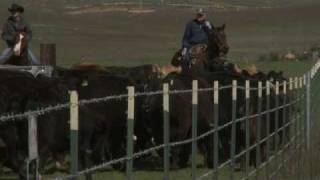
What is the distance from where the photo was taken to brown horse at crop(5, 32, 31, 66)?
62.8ft

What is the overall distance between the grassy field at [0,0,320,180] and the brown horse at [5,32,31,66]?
25215 millimetres

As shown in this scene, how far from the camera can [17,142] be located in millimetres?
7137

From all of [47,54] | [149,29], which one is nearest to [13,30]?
[47,54]

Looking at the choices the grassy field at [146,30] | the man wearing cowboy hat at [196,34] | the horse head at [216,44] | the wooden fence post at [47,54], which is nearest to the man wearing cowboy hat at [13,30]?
the wooden fence post at [47,54]

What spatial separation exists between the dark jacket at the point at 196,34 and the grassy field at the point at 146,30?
21809mm

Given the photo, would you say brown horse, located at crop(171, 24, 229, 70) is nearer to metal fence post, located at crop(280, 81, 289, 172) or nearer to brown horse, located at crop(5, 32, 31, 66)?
brown horse, located at crop(5, 32, 31, 66)

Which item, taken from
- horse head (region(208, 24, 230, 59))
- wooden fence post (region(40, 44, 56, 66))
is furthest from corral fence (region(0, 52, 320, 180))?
wooden fence post (region(40, 44, 56, 66))

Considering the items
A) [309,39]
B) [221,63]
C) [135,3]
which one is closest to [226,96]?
[221,63]

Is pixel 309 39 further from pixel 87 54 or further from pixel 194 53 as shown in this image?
pixel 194 53

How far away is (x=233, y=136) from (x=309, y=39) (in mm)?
Result: 67692

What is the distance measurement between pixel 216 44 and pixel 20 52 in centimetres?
453

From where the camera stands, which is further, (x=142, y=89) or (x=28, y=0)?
(x=28, y=0)

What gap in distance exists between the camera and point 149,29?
9025cm

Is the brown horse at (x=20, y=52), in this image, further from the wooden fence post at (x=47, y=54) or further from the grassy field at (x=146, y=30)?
the grassy field at (x=146, y=30)
